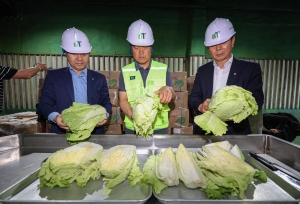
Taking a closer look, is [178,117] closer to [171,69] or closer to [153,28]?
[171,69]

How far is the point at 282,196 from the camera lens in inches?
54.8

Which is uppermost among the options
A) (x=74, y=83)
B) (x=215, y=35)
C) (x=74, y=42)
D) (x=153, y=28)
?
(x=153, y=28)

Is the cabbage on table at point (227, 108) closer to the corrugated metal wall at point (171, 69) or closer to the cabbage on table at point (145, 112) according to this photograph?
the cabbage on table at point (145, 112)

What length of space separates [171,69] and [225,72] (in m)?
7.84

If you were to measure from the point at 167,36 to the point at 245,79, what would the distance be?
8.51 metres

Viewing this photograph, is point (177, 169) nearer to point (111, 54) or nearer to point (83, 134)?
point (83, 134)

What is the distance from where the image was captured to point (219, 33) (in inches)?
104

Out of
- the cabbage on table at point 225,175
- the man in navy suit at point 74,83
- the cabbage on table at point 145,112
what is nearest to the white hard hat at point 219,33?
the cabbage on table at point 145,112

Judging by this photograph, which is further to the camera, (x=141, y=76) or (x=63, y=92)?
(x=141, y=76)

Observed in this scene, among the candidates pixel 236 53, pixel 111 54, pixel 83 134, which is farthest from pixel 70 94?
pixel 236 53

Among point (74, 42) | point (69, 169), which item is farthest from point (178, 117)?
point (69, 169)

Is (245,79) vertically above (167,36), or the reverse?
(167,36)

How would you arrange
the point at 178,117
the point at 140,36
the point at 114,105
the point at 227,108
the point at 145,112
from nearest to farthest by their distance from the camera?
the point at 227,108 < the point at 145,112 < the point at 140,36 < the point at 114,105 < the point at 178,117

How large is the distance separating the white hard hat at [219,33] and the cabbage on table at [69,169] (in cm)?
223
